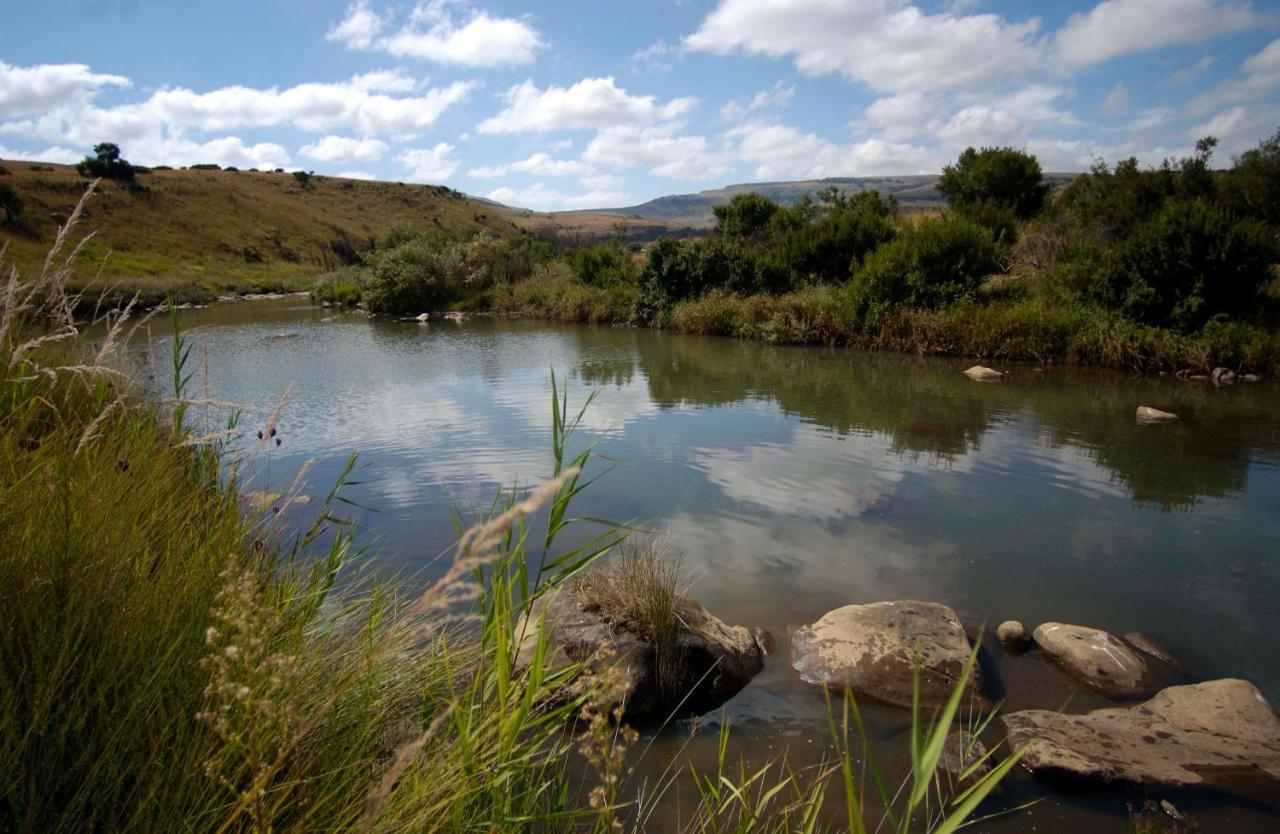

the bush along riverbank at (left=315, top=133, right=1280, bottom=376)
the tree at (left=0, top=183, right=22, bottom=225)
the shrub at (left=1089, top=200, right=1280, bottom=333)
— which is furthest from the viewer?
the tree at (left=0, top=183, right=22, bottom=225)

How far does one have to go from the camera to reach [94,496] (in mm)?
2131

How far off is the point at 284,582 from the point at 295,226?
89812mm

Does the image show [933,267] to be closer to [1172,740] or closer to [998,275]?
[998,275]

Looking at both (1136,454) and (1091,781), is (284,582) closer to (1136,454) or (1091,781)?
(1091,781)

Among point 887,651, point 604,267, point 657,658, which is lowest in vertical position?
point 887,651

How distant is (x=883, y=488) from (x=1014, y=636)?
10.8ft

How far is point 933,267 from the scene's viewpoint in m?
18.8

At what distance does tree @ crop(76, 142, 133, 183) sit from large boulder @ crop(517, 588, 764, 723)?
282 feet

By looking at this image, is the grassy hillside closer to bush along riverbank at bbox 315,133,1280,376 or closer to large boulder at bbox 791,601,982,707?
bush along riverbank at bbox 315,133,1280,376

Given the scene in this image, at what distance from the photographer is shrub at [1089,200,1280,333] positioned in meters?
14.1

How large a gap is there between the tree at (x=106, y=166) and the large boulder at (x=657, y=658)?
8606cm

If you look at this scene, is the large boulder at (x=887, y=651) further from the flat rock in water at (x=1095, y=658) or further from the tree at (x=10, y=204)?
the tree at (x=10, y=204)

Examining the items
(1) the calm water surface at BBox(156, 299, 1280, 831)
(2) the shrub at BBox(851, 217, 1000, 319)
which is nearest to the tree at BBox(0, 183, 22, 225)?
(1) the calm water surface at BBox(156, 299, 1280, 831)

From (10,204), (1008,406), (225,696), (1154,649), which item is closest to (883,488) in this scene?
(1154,649)
